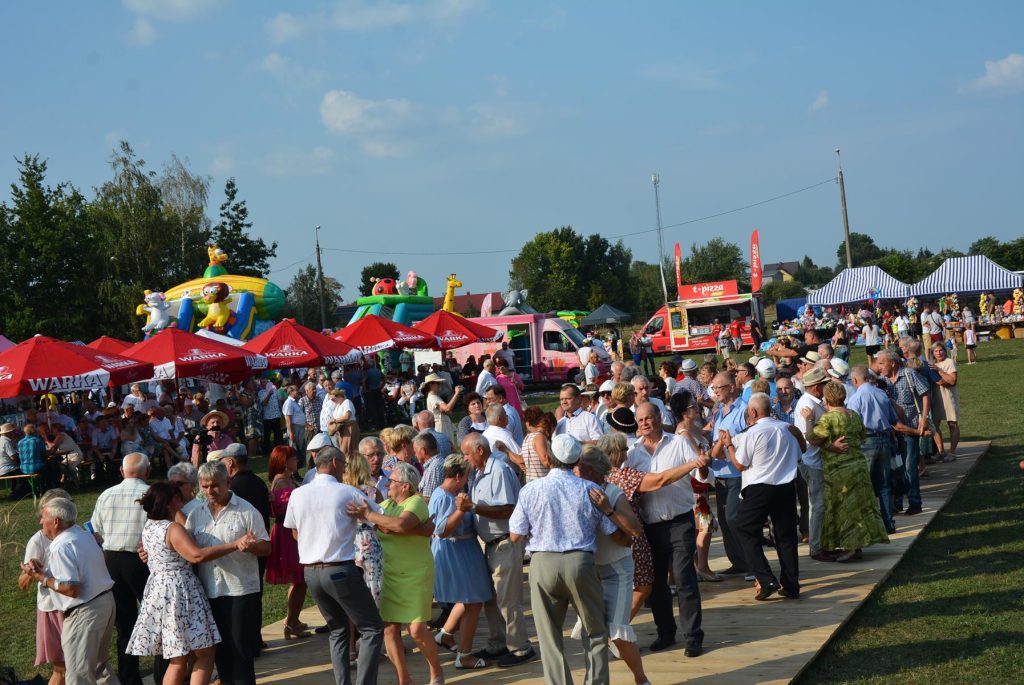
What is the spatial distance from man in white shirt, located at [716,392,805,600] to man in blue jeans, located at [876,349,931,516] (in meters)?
3.33

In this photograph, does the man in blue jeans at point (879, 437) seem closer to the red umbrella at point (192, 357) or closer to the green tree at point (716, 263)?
the red umbrella at point (192, 357)

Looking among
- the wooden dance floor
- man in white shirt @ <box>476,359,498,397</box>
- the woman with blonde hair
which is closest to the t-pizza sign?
man in white shirt @ <box>476,359,498,397</box>

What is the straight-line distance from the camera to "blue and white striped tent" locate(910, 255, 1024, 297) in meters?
41.1

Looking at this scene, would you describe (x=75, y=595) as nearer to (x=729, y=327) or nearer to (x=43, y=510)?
(x=43, y=510)

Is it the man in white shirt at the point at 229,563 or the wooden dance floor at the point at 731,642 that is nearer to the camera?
the man in white shirt at the point at 229,563

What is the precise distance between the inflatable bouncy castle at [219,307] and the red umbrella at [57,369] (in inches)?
602

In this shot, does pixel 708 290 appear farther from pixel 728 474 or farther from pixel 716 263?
pixel 716 263

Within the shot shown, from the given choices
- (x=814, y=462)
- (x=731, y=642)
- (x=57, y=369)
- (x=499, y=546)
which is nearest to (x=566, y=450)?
(x=499, y=546)

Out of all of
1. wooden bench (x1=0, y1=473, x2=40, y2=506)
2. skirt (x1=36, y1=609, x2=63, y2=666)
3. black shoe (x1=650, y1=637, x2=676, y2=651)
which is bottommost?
black shoe (x1=650, y1=637, x2=676, y2=651)

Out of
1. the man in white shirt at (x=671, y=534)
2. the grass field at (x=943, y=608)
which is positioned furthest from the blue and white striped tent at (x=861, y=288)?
the man in white shirt at (x=671, y=534)

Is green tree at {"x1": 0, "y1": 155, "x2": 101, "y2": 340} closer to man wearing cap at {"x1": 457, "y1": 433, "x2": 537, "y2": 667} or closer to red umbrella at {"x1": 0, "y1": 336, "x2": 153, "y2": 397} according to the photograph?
red umbrella at {"x1": 0, "y1": 336, "x2": 153, "y2": 397}

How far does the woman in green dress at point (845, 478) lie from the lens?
892 centimetres

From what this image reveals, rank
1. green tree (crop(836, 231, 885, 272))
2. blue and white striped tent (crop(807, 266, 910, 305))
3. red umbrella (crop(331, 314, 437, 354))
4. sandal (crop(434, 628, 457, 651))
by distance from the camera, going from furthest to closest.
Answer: green tree (crop(836, 231, 885, 272)) < blue and white striped tent (crop(807, 266, 910, 305)) < red umbrella (crop(331, 314, 437, 354)) < sandal (crop(434, 628, 457, 651))

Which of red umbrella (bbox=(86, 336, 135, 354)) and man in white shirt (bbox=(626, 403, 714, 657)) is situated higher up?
red umbrella (bbox=(86, 336, 135, 354))
